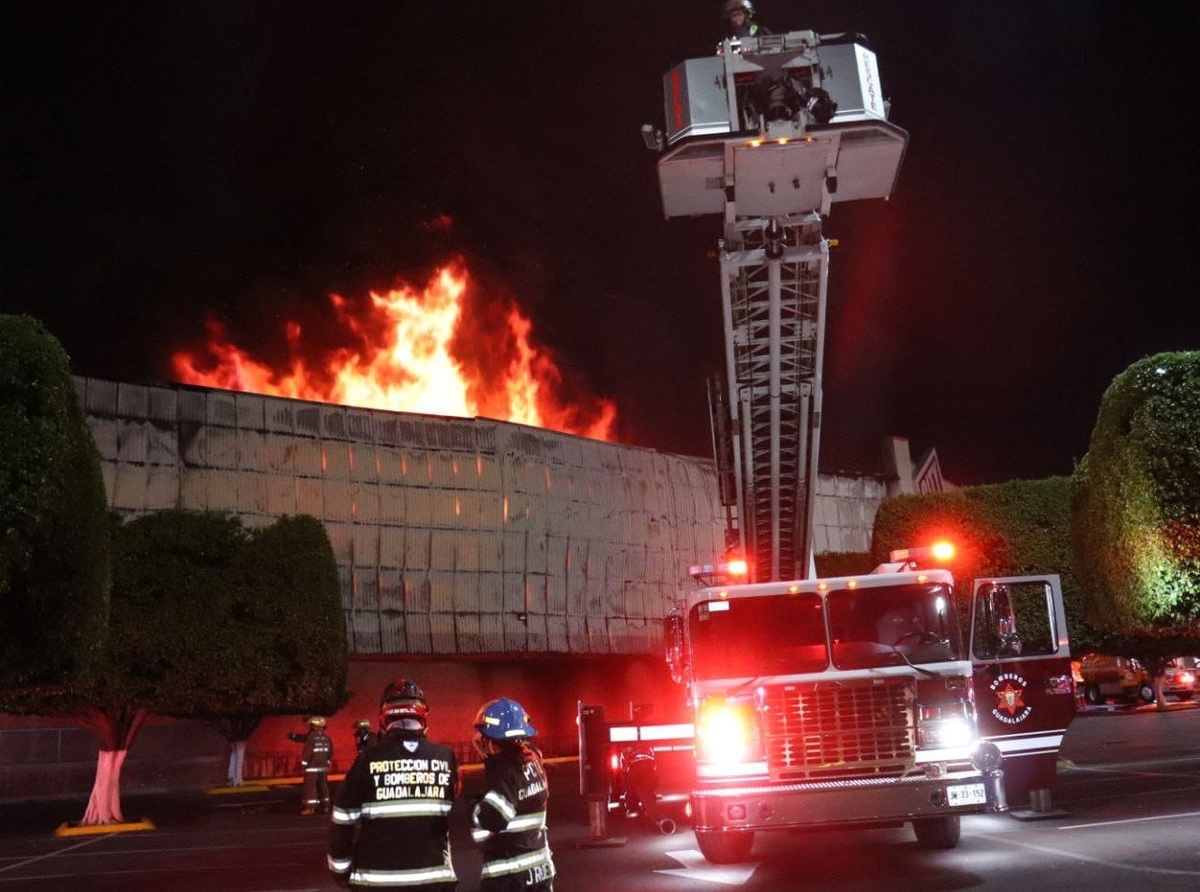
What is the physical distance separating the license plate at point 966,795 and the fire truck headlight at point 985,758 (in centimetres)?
18

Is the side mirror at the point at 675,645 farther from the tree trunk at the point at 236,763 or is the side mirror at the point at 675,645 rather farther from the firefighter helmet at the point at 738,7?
the tree trunk at the point at 236,763

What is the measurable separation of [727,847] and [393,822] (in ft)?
19.6

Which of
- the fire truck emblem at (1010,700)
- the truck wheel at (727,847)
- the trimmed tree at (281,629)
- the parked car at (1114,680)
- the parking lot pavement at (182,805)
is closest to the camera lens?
the truck wheel at (727,847)

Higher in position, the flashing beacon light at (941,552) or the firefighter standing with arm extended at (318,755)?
the flashing beacon light at (941,552)

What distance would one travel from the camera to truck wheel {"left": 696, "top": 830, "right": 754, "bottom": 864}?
10.2 m

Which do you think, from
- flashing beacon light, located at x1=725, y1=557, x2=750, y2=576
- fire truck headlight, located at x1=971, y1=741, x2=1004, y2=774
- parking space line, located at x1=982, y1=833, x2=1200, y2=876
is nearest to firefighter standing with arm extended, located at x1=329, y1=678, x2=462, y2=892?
fire truck headlight, located at x1=971, y1=741, x2=1004, y2=774

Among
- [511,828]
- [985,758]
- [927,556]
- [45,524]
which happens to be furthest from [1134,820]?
[45,524]

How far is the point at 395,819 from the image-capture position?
5203 mm

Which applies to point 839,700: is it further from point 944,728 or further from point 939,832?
point 939,832

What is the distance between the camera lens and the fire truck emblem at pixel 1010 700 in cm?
1259

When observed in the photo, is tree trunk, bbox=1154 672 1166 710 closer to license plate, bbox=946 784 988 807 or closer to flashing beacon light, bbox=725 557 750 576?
flashing beacon light, bbox=725 557 750 576

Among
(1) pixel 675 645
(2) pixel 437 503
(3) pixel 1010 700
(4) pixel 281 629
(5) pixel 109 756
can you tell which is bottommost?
(5) pixel 109 756

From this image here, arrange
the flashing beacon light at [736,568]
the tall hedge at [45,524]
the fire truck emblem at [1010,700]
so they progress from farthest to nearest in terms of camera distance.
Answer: the fire truck emblem at [1010,700]
the flashing beacon light at [736,568]
the tall hedge at [45,524]

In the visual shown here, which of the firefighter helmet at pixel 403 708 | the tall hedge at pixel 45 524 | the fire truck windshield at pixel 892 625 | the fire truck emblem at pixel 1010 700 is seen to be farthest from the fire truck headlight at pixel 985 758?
the tall hedge at pixel 45 524
